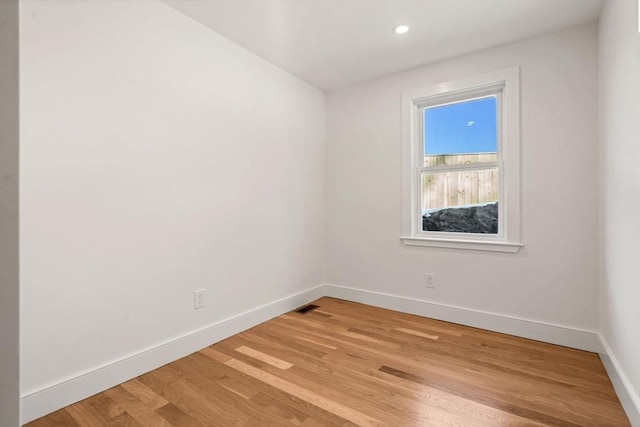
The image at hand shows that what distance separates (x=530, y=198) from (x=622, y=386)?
131 centimetres

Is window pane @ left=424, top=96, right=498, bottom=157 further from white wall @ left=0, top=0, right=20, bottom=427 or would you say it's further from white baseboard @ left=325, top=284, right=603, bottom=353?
white wall @ left=0, top=0, right=20, bottom=427

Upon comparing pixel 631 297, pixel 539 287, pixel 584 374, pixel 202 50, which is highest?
pixel 202 50

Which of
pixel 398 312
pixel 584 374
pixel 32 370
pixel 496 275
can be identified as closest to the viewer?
pixel 32 370

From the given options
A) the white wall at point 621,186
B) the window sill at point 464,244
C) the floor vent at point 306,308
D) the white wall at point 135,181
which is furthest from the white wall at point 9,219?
the window sill at point 464,244

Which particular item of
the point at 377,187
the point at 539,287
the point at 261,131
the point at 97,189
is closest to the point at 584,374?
the point at 539,287

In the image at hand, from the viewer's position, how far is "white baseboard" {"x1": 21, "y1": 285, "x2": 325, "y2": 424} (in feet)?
5.06

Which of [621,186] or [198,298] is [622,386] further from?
[198,298]

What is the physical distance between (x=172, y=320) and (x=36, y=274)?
2.71 ft

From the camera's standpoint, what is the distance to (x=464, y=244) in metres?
2.77

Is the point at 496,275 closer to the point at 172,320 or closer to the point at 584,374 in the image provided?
the point at 584,374

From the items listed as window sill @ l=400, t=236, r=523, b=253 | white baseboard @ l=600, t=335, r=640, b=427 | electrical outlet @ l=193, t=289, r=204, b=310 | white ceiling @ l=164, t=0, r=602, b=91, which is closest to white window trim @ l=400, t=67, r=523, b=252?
window sill @ l=400, t=236, r=523, b=253

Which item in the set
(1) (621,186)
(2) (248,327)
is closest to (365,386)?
(2) (248,327)

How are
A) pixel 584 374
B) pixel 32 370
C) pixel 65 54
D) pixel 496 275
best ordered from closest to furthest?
1. pixel 32 370
2. pixel 65 54
3. pixel 584 374
4. pixel 496 275

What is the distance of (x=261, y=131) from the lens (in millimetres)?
2805
